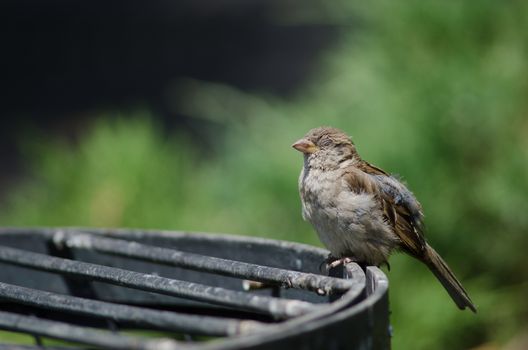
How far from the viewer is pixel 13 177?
7586 millimetres

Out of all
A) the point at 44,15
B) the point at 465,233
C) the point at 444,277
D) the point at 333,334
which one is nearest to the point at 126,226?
the point at 465,233

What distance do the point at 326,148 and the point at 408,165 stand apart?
46.7 inches

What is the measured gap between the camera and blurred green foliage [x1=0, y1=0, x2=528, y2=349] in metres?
4.24

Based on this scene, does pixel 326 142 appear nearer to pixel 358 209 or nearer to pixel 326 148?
pixel 326 148

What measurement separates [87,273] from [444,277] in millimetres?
1439

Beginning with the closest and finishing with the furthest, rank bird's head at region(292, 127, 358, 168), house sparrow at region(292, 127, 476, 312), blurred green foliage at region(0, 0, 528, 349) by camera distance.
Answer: house sparrow at region(292, 127, 476, 312) → bird's head at region(292, 127, 358, 168) → blurred green foliage at region(0, 0, 528, 349)

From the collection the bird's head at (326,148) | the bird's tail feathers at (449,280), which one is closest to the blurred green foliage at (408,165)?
the bird's tail feathers at (449,280)

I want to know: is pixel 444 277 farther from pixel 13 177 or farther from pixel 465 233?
pixel 13 177

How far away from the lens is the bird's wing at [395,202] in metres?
3.10

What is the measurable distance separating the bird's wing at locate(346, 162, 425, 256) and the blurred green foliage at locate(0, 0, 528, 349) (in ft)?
3.25

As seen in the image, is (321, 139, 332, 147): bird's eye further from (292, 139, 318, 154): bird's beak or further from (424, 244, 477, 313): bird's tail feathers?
(424, 244, 477, 313): bird's tail feathers

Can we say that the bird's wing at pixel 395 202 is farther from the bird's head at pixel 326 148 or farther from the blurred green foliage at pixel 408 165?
the blurred green foliage at pixel 408 165

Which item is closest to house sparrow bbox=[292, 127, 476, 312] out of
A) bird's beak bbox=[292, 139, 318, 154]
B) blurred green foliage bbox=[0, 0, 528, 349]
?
→ bird's beak bbox=[292, 139, 318, 154]

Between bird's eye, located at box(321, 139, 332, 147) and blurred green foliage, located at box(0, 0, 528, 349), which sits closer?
bird's eye, located at box(321, 139, 332, 147)
